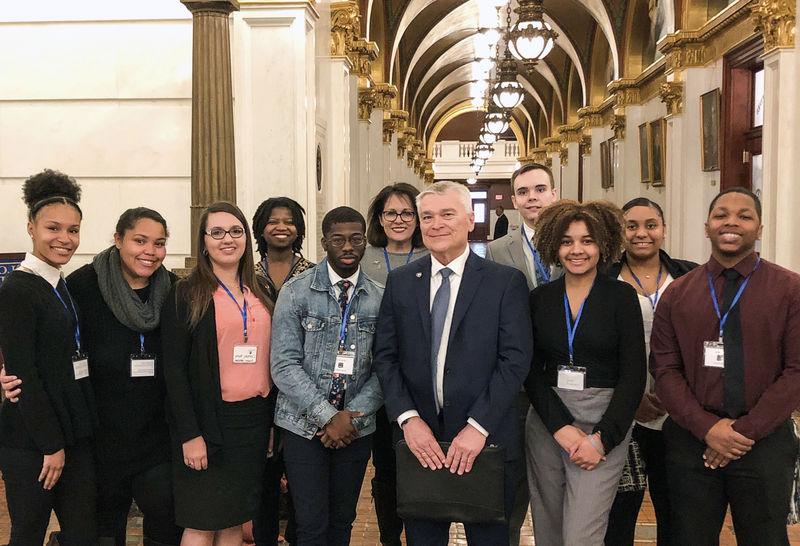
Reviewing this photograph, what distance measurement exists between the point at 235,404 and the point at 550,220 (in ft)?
4.93

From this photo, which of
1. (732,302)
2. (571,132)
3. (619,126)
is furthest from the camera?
(571,132)

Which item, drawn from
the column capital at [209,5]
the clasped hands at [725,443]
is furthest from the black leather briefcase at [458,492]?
the column capital at [209,5]

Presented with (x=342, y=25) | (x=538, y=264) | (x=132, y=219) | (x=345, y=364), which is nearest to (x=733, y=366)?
(x=538, y=264)

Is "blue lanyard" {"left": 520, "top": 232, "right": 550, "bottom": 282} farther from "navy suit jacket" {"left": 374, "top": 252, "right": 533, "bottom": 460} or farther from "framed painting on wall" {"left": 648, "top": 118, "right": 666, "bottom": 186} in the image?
"framed painting on wall" {"left": 648, "top": 118, "right": 666, "bottom": 186}

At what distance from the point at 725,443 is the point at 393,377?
126cm

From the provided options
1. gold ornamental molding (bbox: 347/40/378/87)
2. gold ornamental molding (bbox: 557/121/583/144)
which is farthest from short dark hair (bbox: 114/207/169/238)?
gold ornamental molding (bbox: 557/121/583/144)

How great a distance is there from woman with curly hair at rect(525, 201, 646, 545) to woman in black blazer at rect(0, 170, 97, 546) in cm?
182

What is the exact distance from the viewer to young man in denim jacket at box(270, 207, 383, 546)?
3041 millimetres

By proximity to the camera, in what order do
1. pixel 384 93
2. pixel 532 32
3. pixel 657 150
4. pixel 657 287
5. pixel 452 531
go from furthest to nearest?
pixel 384 93 → pixel 657 150 → pixel 532 32 → pixel 452 531 → pixel 657 287

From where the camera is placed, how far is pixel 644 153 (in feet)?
50.4

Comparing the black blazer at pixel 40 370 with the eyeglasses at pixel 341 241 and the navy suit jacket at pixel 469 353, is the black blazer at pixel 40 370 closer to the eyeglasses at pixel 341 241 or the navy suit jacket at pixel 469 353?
the eyeglasses at pixel 341 241

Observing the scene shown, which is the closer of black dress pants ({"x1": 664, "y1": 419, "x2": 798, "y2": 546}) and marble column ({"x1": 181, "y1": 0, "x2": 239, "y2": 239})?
black dress pants ({"x1": 664, "y1": 419, "x2": 798, "y2": 546})

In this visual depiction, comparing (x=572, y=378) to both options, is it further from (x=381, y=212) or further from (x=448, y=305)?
(x=381, y=212)

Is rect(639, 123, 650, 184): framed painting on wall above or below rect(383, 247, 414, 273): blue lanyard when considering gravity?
above
